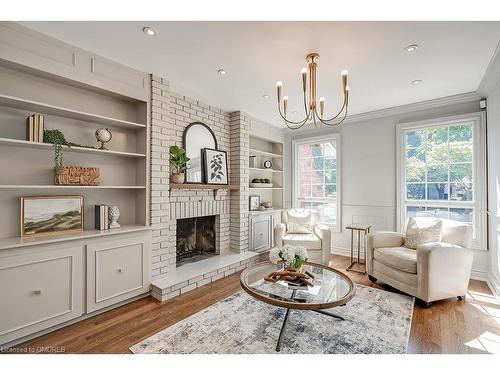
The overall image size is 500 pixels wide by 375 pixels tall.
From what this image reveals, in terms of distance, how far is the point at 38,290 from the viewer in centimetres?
187

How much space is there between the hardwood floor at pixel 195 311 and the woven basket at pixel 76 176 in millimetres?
1275

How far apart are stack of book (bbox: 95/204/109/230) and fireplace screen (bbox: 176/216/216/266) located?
3.70ft

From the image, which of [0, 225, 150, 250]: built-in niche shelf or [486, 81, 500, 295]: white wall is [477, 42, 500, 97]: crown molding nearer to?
[486, 81, 500, 295]: white wall

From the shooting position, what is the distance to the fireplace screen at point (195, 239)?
346 cm

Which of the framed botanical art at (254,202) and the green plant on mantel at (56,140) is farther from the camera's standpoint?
the framed botanical art at (254,202)

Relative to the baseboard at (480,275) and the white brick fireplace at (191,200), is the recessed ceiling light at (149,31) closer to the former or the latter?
the white brick fireplace at (191,200)

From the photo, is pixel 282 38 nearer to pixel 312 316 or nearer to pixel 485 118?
pixel 312 316

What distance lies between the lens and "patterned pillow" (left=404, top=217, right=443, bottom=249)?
110 inches

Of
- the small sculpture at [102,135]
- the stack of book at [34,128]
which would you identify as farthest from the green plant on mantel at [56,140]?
the small sculpture at [102,135]

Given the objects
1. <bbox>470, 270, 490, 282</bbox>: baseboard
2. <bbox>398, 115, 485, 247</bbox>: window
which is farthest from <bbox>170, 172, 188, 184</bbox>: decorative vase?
<bbox>470, 270, 490, 282</bbox>: baseboard

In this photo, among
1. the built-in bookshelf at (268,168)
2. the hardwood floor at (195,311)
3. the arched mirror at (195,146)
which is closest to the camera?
the hardwood floor at (195,311)

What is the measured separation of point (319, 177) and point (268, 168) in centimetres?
103

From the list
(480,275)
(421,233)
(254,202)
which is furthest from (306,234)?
(480,275)

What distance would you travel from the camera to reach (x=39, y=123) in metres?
1.97
